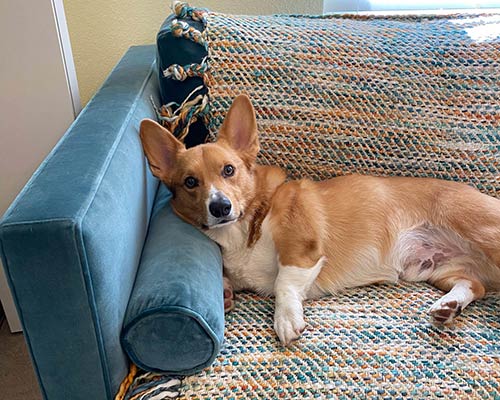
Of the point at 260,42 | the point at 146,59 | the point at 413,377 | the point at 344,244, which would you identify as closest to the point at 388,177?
the point at 344,244

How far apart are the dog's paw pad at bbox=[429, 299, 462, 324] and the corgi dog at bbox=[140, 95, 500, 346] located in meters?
0.08

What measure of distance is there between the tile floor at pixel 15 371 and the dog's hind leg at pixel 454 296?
1.41 m

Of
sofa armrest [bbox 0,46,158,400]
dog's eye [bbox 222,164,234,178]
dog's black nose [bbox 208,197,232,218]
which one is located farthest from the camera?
dog's eye [bbox 222,164,234,178]

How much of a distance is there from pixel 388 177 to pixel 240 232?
1.85 ft

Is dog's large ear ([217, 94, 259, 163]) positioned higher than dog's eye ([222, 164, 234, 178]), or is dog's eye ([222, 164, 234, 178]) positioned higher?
dog's large ear ([217, 94, 259, 163])

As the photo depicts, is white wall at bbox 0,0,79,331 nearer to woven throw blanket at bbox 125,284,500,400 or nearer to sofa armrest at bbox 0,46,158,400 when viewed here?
sofa armrest at bbox 0,46,158,400

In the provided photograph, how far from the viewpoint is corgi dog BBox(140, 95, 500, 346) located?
4.69 feet

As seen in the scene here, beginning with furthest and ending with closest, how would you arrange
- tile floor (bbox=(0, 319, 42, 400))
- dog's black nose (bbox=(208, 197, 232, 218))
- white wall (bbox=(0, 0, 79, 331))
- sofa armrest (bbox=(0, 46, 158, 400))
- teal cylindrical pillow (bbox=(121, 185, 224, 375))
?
1. tile floor (bbox=(0, 319, 42, 400))
2. white wall (bbox=(0, 0, 79, 331))
3. dog's black nose (bbox=(208, 197, 232, 218))
4. teal cylindrical pillow (bbox=(121, 185, 224, 375))
5. sofa armrest (bbox=(0, 46, 158, 400))

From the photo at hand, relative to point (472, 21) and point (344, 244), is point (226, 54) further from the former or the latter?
point (472, 21)

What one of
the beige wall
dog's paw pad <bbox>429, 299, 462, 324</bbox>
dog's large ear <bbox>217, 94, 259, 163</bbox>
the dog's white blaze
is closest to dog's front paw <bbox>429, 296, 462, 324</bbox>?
dog's paw pad <bbox>429, 299, 462, 324</bbox>

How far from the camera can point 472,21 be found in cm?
176

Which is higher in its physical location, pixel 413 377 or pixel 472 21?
pixel 472 21

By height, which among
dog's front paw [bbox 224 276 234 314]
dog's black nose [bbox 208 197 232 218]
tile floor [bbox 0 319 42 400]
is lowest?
tile floor [bbox 0 319 42 400]

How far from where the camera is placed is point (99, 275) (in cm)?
96
